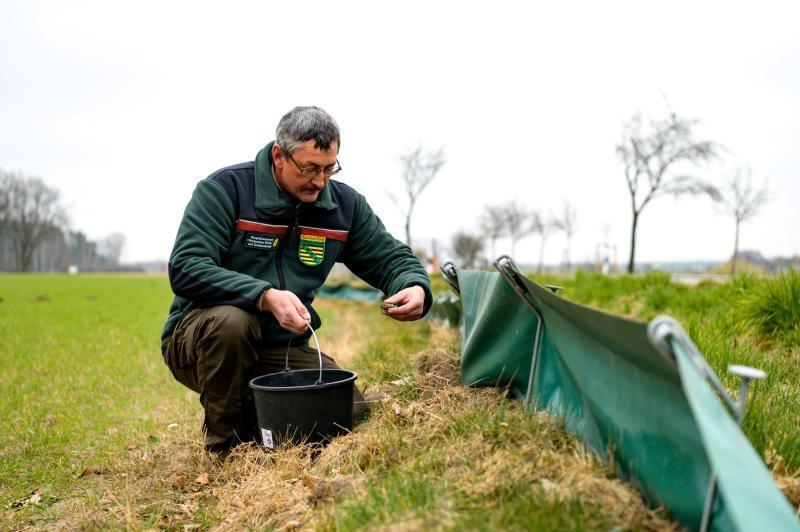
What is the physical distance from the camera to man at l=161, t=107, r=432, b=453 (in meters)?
3.17

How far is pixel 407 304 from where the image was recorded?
335 cm

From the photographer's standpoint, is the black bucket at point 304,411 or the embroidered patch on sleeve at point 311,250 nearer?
the black bucket at point 304,411

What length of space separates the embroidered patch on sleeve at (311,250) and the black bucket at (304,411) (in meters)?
0.76

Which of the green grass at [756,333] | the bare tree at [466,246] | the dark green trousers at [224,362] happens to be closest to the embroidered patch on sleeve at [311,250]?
the dark green trousers at [224,362]

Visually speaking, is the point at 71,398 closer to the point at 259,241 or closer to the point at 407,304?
the point at 259,241

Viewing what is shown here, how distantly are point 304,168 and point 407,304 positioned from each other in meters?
0.84

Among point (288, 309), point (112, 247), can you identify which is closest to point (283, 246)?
point (288, 309)

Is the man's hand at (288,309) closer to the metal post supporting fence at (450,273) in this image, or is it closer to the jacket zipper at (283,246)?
the jacket zipper at (283,246)

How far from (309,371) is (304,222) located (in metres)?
0.79

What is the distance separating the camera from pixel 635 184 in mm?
28672

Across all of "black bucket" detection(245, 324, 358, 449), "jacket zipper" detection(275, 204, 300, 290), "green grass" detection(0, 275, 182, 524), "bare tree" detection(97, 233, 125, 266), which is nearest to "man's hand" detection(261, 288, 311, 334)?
"black bucket" detection(245, 324, 358, 449)

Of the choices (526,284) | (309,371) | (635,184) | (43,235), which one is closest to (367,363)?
(309,371)

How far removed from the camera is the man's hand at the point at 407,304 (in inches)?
130

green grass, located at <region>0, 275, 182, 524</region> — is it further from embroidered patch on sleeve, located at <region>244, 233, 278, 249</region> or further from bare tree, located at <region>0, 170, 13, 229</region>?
bare tree, located at <region>0, 170, 13, 229</region>
